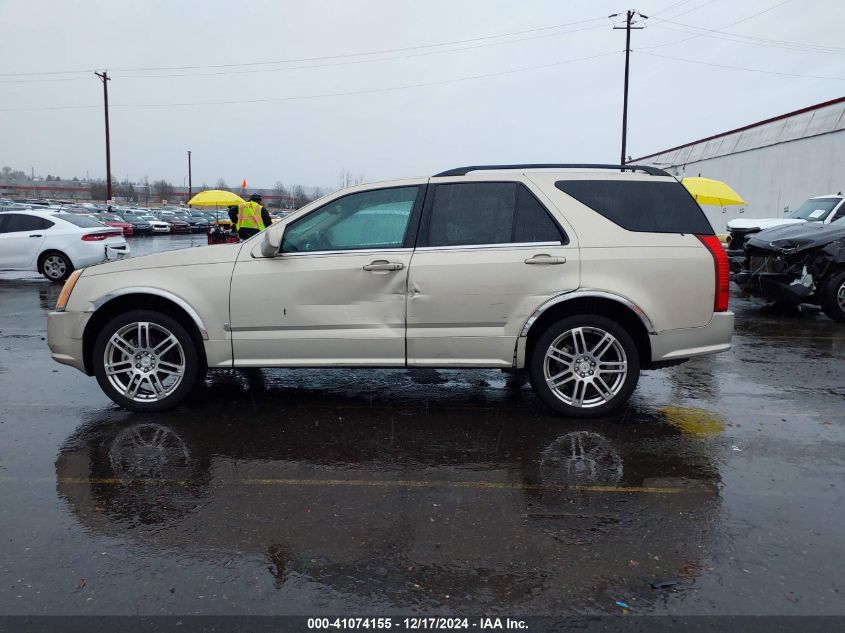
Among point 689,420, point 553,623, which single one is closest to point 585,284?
point 689,420

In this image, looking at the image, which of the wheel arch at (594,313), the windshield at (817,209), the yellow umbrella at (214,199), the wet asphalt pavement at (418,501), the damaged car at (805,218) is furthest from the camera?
the yellow umbrella at (214,199)

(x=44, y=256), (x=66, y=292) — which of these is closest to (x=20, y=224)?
(x=44, y=256)

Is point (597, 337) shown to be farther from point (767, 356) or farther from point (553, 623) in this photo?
point (767, 356)

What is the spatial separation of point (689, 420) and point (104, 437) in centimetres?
430

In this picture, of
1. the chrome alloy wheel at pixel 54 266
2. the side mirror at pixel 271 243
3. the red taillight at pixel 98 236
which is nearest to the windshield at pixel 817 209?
the side mirror at pixel 271 243

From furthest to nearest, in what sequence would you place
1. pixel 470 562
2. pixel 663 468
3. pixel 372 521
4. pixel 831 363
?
pixel 831 363
pixel 663 468
pixel 372 521
pixel 470 562

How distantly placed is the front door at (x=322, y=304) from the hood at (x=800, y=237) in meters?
7.00

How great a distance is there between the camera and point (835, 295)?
31.6 feet

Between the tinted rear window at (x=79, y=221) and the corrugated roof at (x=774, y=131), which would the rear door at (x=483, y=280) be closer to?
the tinted rear window at (x=79, y=221)

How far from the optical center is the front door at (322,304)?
16.8 ft

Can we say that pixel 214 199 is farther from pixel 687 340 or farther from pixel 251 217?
pixel 687 340

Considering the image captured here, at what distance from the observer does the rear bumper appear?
511cm

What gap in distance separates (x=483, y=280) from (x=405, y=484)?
1.71 m

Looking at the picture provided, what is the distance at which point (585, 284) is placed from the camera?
5.05 meters
